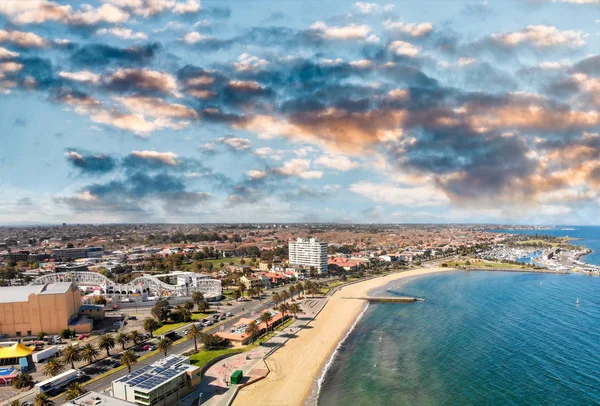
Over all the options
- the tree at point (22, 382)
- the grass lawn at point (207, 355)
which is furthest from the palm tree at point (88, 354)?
the grass lawn at point (207, 355)

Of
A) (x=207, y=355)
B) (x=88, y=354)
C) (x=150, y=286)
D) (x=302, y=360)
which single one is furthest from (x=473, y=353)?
(x=150, y=286)

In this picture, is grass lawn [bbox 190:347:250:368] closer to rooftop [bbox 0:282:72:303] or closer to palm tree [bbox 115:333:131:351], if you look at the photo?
palm tree [bbox 115:333:131:351]

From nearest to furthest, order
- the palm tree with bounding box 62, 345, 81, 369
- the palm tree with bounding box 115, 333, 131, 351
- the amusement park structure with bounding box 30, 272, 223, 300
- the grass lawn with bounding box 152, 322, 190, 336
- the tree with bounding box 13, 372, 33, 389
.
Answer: the tree with bounding box 13, 372, 33, 389
the palm tree with bounding box 62, 345, 81, 369
the palm tree with bounding box 115, 333, 131, 351
the grass lawn with bounding box 152, 322, 190, 336
the amusement park structure with bounding box 30, 272, 223, 300

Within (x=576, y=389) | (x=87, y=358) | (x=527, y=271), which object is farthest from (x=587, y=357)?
(x=527, y=271)

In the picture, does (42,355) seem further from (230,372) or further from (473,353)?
(473,353)

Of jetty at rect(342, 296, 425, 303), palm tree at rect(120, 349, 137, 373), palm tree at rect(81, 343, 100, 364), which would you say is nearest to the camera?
palm tree at rect(120, 349, 137, 373)

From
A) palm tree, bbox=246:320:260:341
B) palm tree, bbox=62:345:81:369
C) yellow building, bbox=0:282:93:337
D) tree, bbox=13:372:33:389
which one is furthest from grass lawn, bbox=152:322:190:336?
tree, bbox=13:372:33:389

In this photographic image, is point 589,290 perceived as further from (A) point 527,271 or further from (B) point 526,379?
(B) point 526,379
